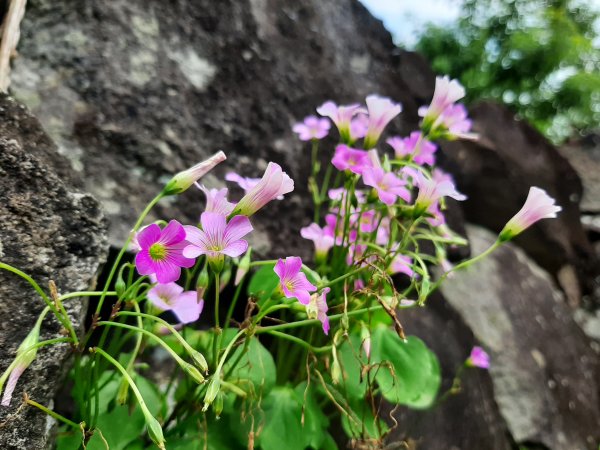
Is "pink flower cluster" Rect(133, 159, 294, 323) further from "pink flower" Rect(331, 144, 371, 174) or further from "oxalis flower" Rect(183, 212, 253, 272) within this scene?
"pink flower" Rect(331, 144, 371, 174)

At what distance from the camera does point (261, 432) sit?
3.54 feet

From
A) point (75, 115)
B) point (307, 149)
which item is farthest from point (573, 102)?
point (75, 115)

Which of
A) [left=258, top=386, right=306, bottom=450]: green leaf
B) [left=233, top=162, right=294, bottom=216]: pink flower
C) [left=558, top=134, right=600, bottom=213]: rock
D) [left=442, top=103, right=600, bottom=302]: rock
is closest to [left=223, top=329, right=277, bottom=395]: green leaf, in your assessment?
[left=258, top=386, right=306, bottom=450]: green leaf

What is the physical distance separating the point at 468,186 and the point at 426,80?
2.24ft

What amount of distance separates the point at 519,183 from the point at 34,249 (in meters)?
2.72

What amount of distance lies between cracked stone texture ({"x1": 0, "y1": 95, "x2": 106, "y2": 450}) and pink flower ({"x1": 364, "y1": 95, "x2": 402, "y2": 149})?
0.60m

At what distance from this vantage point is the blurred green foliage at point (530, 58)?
9555mm

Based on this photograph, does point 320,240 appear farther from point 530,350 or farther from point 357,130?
point 530,350

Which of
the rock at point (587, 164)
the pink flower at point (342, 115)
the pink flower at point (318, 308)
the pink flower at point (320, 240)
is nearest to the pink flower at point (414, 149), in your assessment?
the pink flower at point (342, 115)

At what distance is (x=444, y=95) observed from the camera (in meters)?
1.26

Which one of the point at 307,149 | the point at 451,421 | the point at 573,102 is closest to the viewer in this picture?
the point at 451,421

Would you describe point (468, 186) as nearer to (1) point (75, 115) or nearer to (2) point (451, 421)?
(2) point (451, 421)

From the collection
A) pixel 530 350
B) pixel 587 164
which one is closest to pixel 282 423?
pixel 530 350

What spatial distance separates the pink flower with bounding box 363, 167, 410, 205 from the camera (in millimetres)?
1052
